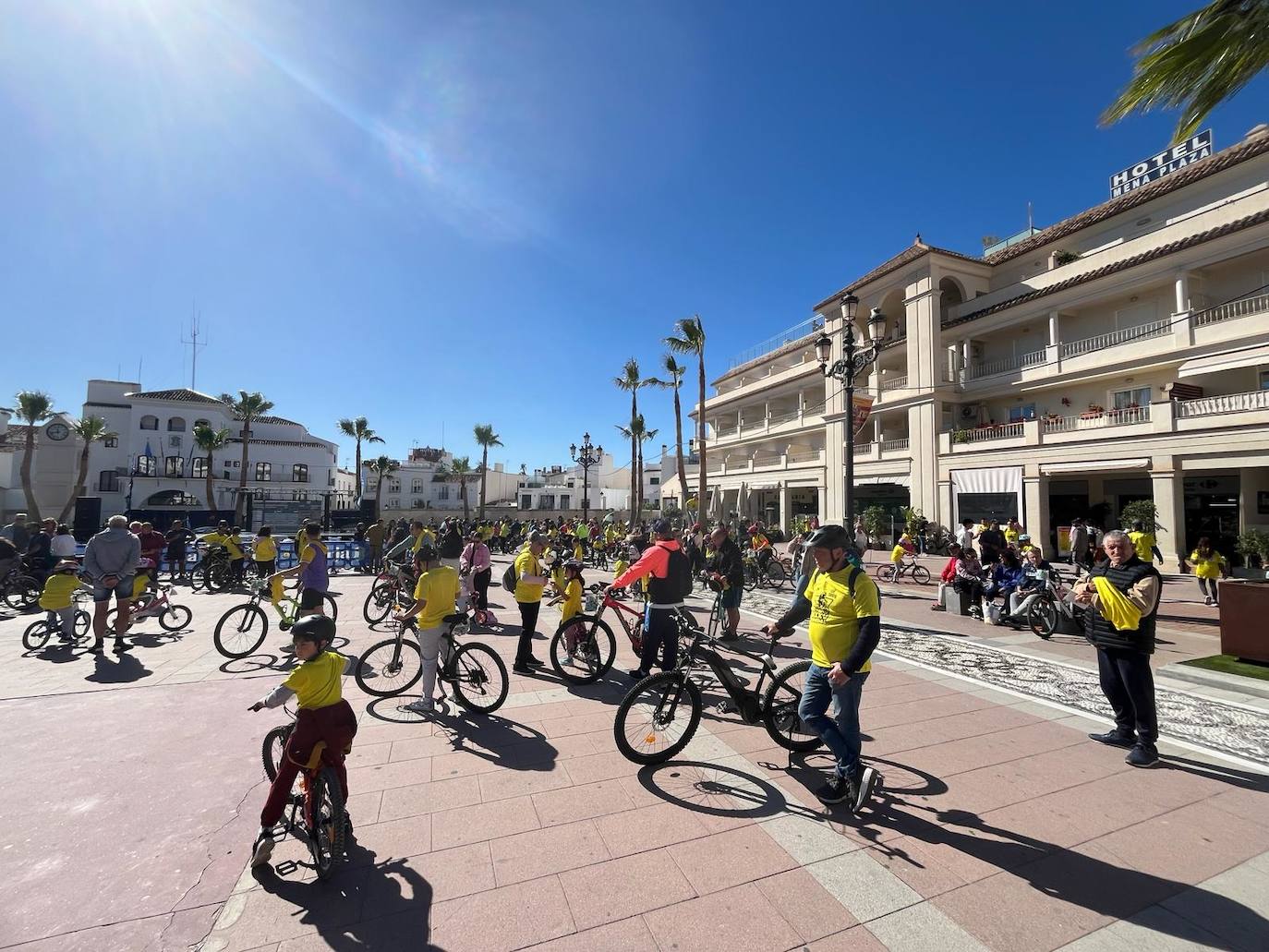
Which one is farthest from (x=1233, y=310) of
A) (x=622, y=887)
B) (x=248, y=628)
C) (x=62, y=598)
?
(x=62, y=598)

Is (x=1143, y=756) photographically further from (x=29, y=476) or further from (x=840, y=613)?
(x=29, y=476)

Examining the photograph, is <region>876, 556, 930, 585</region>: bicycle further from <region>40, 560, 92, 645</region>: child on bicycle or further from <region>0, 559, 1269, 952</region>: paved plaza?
<region>40, 560, 92, 645</region>: child on bicycle

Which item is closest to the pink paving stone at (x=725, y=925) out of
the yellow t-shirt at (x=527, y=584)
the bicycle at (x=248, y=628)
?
the yellow t-shirt at (x=527, y=584)

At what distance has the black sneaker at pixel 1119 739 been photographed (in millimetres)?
4566

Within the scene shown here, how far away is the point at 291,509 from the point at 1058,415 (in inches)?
1563

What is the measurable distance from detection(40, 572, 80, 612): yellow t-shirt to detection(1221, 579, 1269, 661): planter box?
603 inches

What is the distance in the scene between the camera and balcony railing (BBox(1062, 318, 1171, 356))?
17938 mm

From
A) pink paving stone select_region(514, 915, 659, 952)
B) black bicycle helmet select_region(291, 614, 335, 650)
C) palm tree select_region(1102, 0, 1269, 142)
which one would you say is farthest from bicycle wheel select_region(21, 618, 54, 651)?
palm tree select_region(1102, 0, 1269, 142)

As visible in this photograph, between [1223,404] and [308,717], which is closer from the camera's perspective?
[308,717]

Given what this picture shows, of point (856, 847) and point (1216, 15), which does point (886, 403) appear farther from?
point (856, 847)

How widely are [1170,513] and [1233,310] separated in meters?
6.73

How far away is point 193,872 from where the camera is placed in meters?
2.98

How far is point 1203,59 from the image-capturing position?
499 cm

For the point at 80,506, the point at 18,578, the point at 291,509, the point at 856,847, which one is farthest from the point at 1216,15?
the point at 291,509
